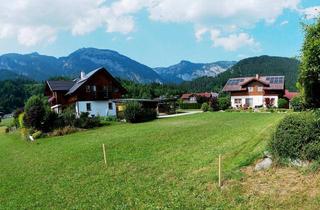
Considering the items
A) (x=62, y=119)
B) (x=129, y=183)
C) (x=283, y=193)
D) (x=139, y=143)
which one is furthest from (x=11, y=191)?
(x=62, y=119)

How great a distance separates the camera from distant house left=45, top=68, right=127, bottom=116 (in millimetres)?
52500

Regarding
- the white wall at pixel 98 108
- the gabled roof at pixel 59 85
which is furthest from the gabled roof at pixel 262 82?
the gabled roof at pixel 59 85

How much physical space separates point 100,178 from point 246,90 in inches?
2336

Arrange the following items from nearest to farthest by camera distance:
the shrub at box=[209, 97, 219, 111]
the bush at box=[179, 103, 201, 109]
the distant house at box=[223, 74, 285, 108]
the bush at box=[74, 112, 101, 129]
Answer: the bush at box=[74, 112, 101, 129] < the shrub at box=[209, 97, 219, 111] < the distant house at box=[223, 74, 285, 108] < the bush at box=[179, 103, 201, 109]

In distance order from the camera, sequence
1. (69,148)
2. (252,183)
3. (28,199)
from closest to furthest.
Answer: (252,183), (28,199), (69,148)

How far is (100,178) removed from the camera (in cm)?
1577

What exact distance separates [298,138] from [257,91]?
59.3 m

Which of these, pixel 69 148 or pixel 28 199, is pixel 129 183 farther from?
pixel 69 148

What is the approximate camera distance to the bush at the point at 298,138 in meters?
12.2

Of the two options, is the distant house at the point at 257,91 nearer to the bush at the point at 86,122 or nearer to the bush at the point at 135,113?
the bush at the point at 135,113

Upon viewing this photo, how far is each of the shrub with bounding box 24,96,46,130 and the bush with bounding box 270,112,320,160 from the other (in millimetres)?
31533

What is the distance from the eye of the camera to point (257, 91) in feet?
229

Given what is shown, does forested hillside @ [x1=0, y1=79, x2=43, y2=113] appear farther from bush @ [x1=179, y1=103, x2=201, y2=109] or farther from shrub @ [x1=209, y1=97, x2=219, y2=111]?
shrub @ [x1=209, y1=97, x2=219, y2=111]

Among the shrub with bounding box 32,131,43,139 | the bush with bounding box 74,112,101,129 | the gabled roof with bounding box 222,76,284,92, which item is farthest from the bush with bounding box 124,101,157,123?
the gabled roof with bounding box 222,76,284,92
